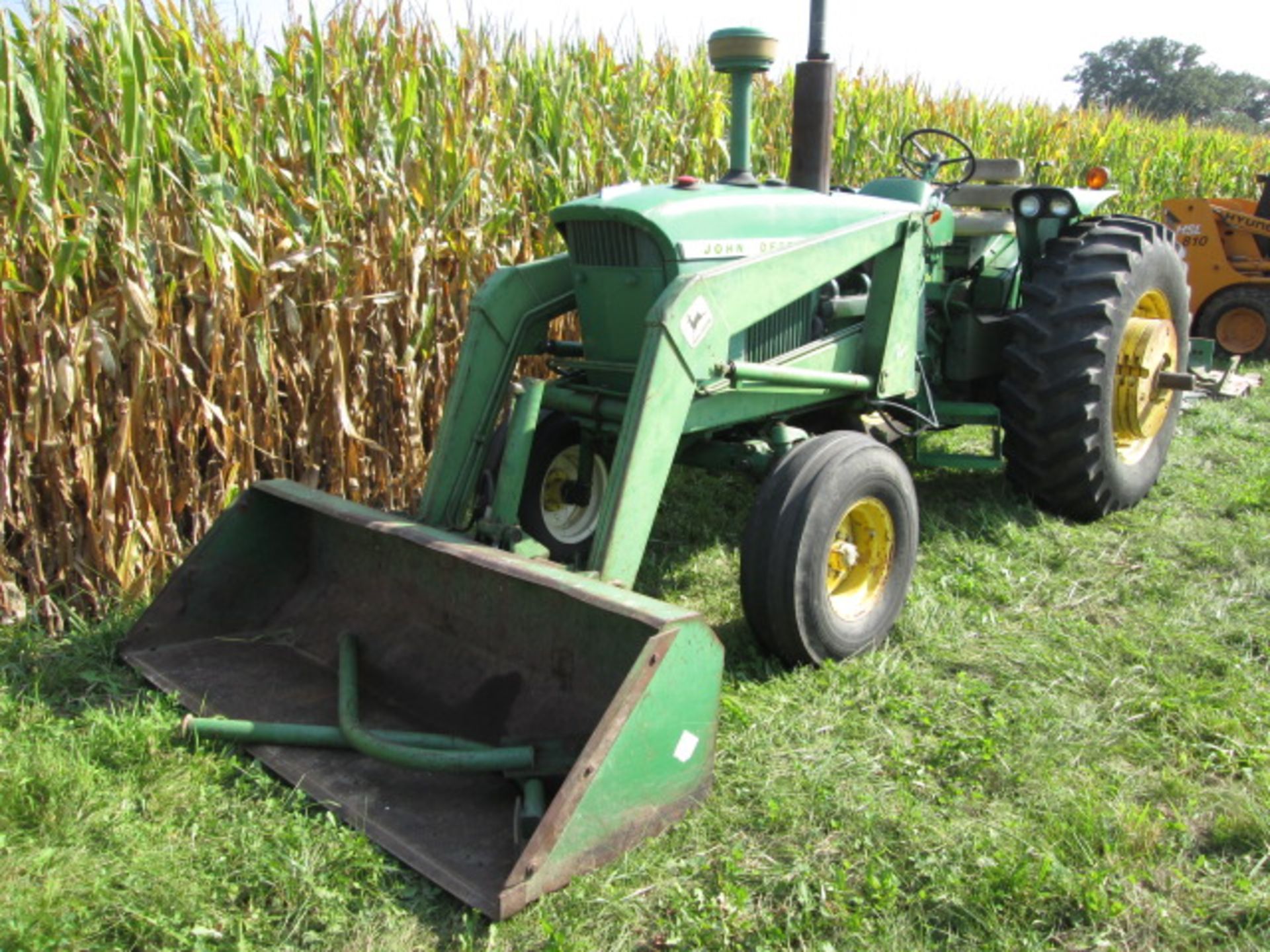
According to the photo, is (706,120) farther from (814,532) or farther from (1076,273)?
(814,532)

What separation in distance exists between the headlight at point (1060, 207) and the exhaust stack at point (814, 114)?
1131 mm

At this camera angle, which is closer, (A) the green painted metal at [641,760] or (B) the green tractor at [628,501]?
(A) the green painted metal at [641,760]

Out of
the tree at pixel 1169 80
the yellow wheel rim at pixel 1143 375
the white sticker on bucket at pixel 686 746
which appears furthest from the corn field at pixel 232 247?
the tree at pixel 1169 80

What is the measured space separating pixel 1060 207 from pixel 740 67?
1.84 meters

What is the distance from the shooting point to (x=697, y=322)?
10.1ft

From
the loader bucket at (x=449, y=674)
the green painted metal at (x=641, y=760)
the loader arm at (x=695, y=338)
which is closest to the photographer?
the green painted metal at (x=641, y=760)

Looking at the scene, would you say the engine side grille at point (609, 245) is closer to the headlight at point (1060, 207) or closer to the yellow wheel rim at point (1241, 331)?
the headlight at point (1060, 207)

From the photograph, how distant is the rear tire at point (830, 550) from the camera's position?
3.19m

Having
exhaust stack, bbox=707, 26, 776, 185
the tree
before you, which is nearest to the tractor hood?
exhaust stack, bbox=707, 26, 776, 185

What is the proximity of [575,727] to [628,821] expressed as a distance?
1.22ft

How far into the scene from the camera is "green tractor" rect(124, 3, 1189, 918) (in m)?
2.54

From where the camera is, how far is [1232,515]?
4.94m

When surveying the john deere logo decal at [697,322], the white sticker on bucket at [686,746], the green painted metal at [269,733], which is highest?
the john deere logo decal at [697,322]

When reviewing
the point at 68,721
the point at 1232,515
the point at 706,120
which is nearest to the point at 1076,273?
the point at 1232,515
